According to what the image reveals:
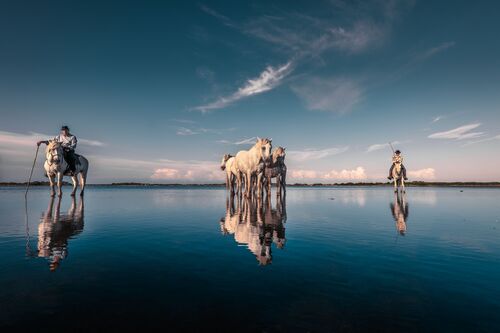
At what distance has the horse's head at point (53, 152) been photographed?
18.7 m

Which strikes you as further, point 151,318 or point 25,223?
point 25,223

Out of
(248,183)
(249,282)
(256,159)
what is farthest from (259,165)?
(249,282)

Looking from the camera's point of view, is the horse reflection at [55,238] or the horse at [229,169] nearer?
the horse reflection at [55,238]

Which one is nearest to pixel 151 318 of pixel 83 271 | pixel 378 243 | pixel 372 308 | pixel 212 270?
pixel 212 270

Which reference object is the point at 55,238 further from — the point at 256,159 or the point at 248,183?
the point at 248,183

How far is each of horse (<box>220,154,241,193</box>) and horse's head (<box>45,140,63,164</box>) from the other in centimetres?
1453

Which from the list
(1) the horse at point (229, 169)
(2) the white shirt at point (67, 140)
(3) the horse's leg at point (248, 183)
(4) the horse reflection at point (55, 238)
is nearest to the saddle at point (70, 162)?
(2) the white shirt at point (67, 140)

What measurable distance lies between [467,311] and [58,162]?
2326cm

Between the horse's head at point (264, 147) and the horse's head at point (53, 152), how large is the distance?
48.2 ft

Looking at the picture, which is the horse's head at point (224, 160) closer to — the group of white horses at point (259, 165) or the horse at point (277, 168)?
the group of white horses at point (259, 165)

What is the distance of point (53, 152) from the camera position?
18.7 meters

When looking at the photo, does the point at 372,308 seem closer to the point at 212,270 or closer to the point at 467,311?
the point at 467,311

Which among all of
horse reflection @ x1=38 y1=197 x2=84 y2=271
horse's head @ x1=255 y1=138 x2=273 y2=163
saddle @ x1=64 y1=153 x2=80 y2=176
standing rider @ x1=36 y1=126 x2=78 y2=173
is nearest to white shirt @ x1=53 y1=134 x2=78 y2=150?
standing rider @ x1=36 y1=126 x2=78 y2=173

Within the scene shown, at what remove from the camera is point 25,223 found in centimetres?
931
